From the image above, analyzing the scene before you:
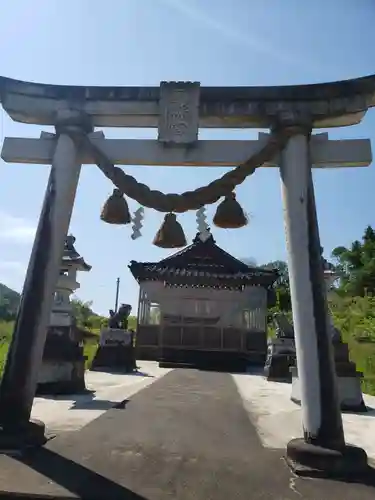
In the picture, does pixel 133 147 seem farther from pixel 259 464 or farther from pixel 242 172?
pixel 259 464

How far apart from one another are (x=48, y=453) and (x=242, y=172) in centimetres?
359

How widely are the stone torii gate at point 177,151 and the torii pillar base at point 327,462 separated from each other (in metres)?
0.24

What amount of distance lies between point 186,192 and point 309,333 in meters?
2.11

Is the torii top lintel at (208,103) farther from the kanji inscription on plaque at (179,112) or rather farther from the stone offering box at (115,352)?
the stone offering box at (115,352)

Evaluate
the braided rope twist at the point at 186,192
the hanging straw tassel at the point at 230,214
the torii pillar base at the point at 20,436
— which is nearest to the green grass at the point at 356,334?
the torii pillar base at the point at 20,436

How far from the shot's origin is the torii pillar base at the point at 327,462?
3791 millimetres

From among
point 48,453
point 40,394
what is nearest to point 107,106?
point 48,453

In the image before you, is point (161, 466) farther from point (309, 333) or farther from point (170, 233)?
point (170, 233)

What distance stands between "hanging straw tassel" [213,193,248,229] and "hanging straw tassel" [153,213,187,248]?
1.58 feet

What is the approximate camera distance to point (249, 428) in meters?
5.97

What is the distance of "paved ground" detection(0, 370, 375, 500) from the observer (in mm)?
3273

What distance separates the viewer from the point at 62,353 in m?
8.65

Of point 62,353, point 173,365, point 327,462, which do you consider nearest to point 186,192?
point 327,462

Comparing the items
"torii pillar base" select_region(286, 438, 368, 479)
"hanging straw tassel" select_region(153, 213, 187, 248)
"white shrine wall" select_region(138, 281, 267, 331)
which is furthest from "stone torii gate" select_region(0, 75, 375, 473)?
"white shrine wall" select_region(138, 281, 267, 331)
